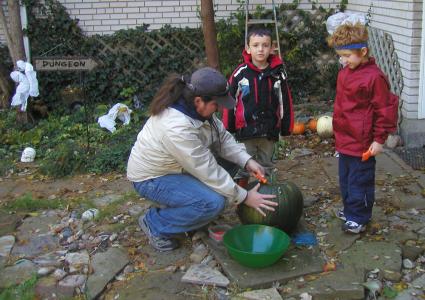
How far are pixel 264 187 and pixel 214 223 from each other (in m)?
0.59

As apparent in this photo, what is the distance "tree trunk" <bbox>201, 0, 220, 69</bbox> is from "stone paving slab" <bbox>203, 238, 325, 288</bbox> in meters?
3.19

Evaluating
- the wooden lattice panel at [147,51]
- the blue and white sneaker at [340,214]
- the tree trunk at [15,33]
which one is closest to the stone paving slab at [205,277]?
the blue and white sneaker at [340,214]

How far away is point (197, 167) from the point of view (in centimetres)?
361

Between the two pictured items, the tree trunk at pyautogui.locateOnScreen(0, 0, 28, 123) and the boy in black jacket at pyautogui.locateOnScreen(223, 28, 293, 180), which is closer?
the boy in black jacket at pyautogui.locateOnScreen(223, 28, 293, 180)

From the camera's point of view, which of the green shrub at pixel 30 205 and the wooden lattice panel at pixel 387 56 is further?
the wooden lattice panel at pixel 387 56

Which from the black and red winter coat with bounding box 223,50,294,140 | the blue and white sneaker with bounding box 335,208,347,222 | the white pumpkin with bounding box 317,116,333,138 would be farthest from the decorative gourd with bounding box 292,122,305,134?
the blue and white sneaker with bounding box 335,208,347,222

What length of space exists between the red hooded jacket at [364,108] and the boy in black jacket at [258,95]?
73 cm

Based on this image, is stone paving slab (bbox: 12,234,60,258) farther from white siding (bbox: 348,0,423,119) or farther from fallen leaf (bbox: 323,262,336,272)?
white siding (bbox: 348,0,423,119)

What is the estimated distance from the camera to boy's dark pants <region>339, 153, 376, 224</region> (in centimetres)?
386

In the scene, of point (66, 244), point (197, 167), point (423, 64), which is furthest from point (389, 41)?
point (66, 244)

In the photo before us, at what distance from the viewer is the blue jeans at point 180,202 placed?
12.3 feet

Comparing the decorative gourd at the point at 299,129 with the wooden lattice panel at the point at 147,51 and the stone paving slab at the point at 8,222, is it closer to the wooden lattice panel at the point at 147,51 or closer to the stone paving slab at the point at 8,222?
the wooden lattice panel at the point at 147,51

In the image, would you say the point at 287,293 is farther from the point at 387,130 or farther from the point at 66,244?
the point at 66,244

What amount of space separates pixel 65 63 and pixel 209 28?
167cm
